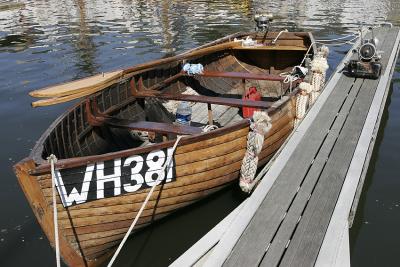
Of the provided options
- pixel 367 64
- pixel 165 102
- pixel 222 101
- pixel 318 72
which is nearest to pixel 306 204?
pixel 222 101

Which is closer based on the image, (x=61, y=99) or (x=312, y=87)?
(x=61, y=99)

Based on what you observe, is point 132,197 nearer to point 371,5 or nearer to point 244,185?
point 244,185

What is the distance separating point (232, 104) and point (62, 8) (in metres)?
34.0

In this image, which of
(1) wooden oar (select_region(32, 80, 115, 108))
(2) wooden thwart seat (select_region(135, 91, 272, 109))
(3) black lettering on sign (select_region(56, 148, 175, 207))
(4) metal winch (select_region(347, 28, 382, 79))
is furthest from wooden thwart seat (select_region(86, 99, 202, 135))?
(4) metal winch (select_region(347, 28, 382, 79))

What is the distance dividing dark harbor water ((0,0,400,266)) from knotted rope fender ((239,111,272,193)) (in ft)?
3.30

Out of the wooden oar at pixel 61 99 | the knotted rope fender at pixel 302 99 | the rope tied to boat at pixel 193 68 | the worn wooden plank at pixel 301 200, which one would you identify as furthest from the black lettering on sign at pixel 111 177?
the rope tied to boat at pixel 193 68

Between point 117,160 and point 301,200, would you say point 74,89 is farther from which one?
point 301,200

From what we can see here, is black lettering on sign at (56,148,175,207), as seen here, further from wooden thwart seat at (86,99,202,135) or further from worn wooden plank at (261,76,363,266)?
worn wooden plank at (261,76,363,266)

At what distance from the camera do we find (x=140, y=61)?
19062mm

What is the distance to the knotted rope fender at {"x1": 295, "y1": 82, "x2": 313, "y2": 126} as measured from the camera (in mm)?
9047

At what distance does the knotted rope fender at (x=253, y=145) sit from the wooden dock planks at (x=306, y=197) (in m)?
0.60

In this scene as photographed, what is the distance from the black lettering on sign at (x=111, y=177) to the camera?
555 cm

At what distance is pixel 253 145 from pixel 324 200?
163cm

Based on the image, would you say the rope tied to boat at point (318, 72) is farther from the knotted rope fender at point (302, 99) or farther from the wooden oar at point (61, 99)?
the wooden oar at point (61, 99)
